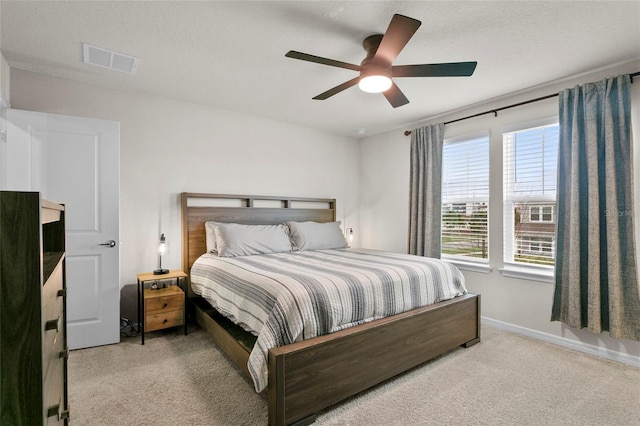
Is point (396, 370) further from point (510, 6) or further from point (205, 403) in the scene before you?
point (510, 6)

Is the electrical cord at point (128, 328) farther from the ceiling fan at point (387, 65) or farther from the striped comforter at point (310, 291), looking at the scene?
the ceiling fan at point (387, 65)

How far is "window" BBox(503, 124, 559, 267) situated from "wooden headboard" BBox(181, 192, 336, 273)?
7.65ft

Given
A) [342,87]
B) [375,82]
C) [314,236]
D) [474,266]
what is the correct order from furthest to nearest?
[314,236] < [474,266] < [342,87] < [375,82]

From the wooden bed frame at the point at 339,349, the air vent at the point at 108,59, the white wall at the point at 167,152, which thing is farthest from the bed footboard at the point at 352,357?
the air vent at the point at 108,59

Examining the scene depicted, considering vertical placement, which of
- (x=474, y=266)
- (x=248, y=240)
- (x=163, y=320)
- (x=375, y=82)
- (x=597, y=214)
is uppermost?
(x=375, y=82)

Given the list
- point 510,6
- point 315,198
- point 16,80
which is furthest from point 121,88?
point 510,6

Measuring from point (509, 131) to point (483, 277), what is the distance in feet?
5.29

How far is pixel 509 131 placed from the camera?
3.40 metres

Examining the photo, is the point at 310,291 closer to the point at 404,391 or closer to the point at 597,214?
the point at 404,391

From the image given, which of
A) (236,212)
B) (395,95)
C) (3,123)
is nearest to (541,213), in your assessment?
(395,95)

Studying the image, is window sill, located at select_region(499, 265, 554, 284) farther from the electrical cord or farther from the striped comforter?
the electrical cord

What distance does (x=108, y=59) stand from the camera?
263 centimetres

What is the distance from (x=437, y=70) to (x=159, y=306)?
9.95 feet

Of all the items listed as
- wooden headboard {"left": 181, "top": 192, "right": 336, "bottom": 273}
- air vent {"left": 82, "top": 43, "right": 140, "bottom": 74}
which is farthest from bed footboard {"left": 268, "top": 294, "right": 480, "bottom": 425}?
air vent {"left": 82, "top": 43, "right": 140, "bottom": 74}
